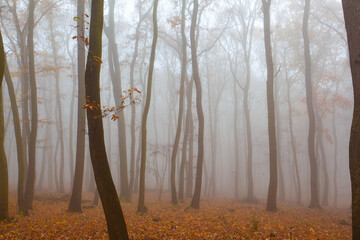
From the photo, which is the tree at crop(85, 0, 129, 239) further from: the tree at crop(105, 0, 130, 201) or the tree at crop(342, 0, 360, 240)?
the tree at crop(105, 0, 130, 201)

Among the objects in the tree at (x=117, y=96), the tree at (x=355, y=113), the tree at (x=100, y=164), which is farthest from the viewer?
the tree at (x=117, y=96)

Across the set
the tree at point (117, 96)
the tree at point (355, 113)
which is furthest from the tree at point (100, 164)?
the tree at point (117, 96)

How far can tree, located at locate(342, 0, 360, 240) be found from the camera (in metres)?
3.96

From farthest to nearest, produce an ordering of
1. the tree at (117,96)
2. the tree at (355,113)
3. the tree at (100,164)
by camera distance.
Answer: the tree at (117,96) → the tree at (100,164) → the tree at (355,113)

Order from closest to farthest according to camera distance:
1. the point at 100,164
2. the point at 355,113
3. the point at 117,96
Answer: the point at 355,113 → the point at 100,164 → the point at 117,96

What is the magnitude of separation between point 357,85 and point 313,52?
729 inches

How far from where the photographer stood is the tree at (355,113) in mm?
3961

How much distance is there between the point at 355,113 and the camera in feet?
13.6

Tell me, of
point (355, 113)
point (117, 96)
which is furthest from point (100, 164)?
point (117, 96)

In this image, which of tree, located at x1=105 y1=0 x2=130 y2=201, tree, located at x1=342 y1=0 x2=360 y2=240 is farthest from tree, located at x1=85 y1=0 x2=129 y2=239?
tree, located at x1=105 y1=0 x2=130 y2=201

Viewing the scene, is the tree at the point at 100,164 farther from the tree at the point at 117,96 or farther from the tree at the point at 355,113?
the tree at the point at 117,96

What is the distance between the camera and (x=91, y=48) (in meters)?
4.41

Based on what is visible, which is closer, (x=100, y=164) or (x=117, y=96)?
(x=100, y=164)

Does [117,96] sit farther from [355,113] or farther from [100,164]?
[355,113]
